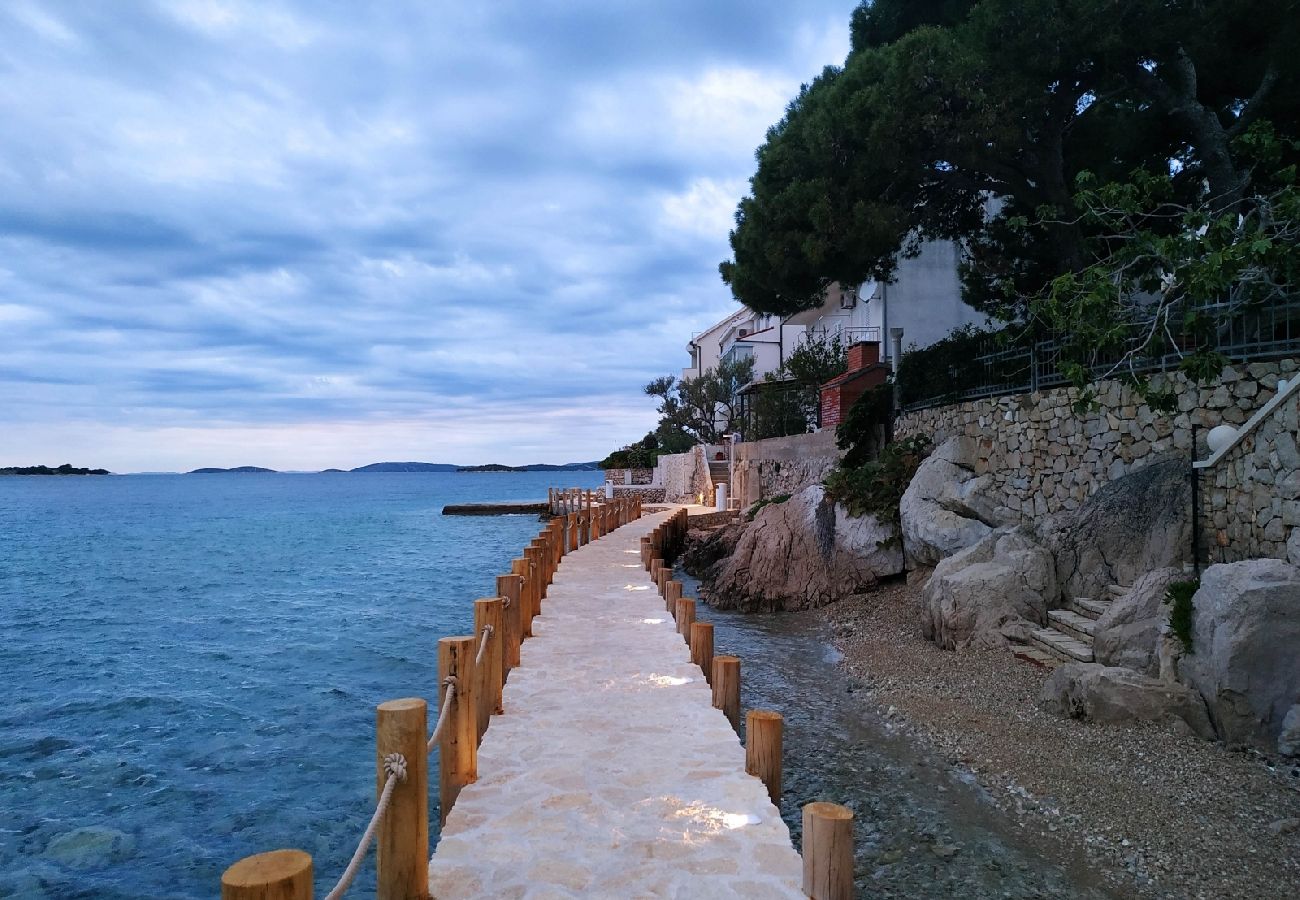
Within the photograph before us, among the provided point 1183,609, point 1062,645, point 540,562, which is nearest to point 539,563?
point 540,562

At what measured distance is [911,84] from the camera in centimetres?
1369

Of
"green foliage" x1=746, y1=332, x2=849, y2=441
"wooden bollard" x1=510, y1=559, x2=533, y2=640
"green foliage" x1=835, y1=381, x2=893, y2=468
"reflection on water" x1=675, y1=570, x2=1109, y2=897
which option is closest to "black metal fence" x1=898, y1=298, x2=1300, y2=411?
"green foliage" x1=835, y1=381, x2=893, y2=468

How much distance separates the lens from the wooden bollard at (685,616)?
10.4m

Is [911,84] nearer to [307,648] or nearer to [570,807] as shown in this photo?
[570,807]

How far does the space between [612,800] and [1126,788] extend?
5.21 metres

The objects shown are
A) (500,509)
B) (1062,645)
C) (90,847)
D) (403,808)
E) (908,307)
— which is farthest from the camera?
(500,509)

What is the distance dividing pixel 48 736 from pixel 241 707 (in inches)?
115

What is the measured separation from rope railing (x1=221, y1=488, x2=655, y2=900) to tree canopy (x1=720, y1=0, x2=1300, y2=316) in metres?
8.61

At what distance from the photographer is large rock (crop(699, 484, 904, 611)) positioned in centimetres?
1817

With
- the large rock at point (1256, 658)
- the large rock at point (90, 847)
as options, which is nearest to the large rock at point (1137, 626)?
the large rock at point (1256, 658)

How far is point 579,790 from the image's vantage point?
588 centimetres

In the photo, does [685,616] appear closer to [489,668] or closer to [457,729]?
[489,668]

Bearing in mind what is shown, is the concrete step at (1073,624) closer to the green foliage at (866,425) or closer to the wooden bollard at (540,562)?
the wooden bollard at (540,562)

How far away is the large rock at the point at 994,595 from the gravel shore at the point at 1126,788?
3.69 ft
